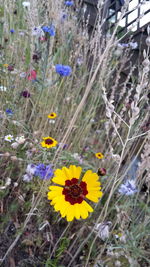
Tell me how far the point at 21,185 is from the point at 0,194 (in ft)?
0.44

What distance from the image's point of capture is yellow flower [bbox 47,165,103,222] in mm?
683

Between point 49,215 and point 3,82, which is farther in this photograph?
point 3,82

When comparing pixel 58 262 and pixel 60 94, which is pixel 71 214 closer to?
pixel 58 262

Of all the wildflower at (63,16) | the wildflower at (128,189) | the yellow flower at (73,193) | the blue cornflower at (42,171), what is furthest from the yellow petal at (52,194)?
the wildflower at (63,16)

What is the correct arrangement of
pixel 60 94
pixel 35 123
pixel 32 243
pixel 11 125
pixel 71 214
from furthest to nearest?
pixel 60 94
pixel 35 123
pixel 11 125
pixel 32 243
pixel 71 214

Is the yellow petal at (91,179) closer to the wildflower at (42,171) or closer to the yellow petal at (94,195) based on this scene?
the yellow petal at (94,195)

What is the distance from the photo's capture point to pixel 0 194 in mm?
1015

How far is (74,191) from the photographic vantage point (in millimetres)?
715

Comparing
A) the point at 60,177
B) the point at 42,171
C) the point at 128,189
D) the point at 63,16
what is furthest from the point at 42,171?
the point at 63,16

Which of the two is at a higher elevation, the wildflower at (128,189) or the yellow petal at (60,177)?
the yellow petal at (60,177)

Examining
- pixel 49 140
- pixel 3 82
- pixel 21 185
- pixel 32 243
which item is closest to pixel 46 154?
pixel 49 140

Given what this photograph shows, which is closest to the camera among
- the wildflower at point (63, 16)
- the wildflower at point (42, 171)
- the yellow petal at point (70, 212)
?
the yellow petal at point (70, 212)

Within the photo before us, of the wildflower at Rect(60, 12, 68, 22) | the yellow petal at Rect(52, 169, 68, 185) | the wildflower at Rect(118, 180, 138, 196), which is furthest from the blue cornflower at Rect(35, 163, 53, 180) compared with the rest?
the wildflower at Rect(60, 12, 68, 22)

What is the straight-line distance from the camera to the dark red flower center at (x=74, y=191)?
0.71 metres
